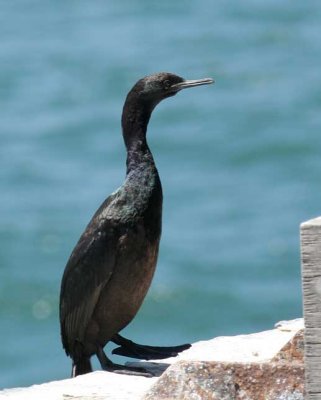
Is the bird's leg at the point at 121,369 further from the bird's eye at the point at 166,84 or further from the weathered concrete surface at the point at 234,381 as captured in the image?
the weathered concrete surface at the point at 234,381

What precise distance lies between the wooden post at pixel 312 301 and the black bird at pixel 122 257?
2617mm

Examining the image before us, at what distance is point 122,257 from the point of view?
25.5ft

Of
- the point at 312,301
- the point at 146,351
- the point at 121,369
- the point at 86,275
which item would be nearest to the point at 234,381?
the point at 312,301

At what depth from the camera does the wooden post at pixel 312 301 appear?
16.0 feet

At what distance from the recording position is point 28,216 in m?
21.2

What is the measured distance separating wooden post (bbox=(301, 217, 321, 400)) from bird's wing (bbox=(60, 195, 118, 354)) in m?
2.88

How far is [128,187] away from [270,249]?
12109mm

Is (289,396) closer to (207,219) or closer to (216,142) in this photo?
(207,219)

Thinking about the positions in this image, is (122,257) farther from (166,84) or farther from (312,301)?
(312,301)

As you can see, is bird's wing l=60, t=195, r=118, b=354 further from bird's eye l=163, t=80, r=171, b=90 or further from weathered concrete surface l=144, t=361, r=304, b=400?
weathered concrete surface l=144, t=361, r=304, b=400

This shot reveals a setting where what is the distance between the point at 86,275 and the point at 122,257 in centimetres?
21

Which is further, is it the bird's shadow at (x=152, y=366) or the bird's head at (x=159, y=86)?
the bird's head at (x=159, y=86)

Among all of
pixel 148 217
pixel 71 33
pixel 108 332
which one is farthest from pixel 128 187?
pixel 71 33

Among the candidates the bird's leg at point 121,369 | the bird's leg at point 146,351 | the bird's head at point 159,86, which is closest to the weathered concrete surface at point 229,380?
the bird's leg at point 121,369
